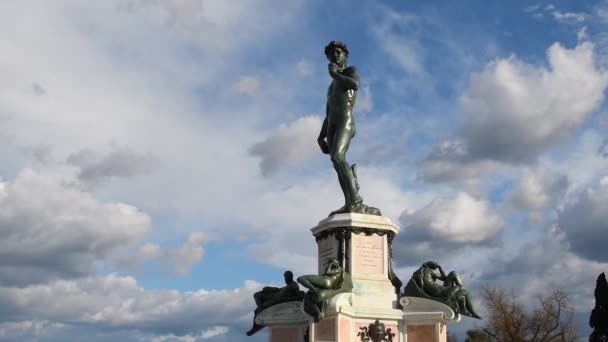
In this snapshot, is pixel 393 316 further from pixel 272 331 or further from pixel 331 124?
pixel 331 124

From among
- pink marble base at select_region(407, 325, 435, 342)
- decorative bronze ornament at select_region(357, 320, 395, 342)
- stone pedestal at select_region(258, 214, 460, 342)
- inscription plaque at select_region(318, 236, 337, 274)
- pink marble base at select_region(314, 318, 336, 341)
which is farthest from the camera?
inscription plaque at select_region(318, 236, 337, 274)

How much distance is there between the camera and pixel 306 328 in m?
15.9

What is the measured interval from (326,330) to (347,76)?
267 inches

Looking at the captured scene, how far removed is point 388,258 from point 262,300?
339 centimetres

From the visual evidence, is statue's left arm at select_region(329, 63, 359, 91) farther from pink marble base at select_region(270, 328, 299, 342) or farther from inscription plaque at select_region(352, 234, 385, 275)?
pink marble base at select_region(270, 328, 299, 342)

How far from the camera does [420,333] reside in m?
15.8

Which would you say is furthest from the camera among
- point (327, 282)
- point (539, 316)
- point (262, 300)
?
point (539, 316)

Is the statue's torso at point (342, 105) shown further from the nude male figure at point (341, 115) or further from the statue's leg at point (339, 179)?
the statue's leg at point (339, 179)

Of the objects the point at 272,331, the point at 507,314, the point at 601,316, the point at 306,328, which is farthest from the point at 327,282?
the point at 601,316

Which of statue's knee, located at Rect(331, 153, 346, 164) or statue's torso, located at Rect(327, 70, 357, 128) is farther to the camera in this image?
statue's torso, located at Rect(327, 70, 357, 128)

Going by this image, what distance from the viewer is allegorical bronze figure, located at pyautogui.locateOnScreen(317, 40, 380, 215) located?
57.8ft

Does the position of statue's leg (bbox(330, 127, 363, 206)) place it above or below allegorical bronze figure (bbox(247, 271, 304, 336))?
above

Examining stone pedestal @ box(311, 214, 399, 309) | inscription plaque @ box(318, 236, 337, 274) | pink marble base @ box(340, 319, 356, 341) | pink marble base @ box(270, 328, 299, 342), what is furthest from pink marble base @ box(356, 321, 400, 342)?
inscription plaque @ box(318, 236, 337, 274)

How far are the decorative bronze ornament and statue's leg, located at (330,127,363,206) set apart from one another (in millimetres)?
3201
